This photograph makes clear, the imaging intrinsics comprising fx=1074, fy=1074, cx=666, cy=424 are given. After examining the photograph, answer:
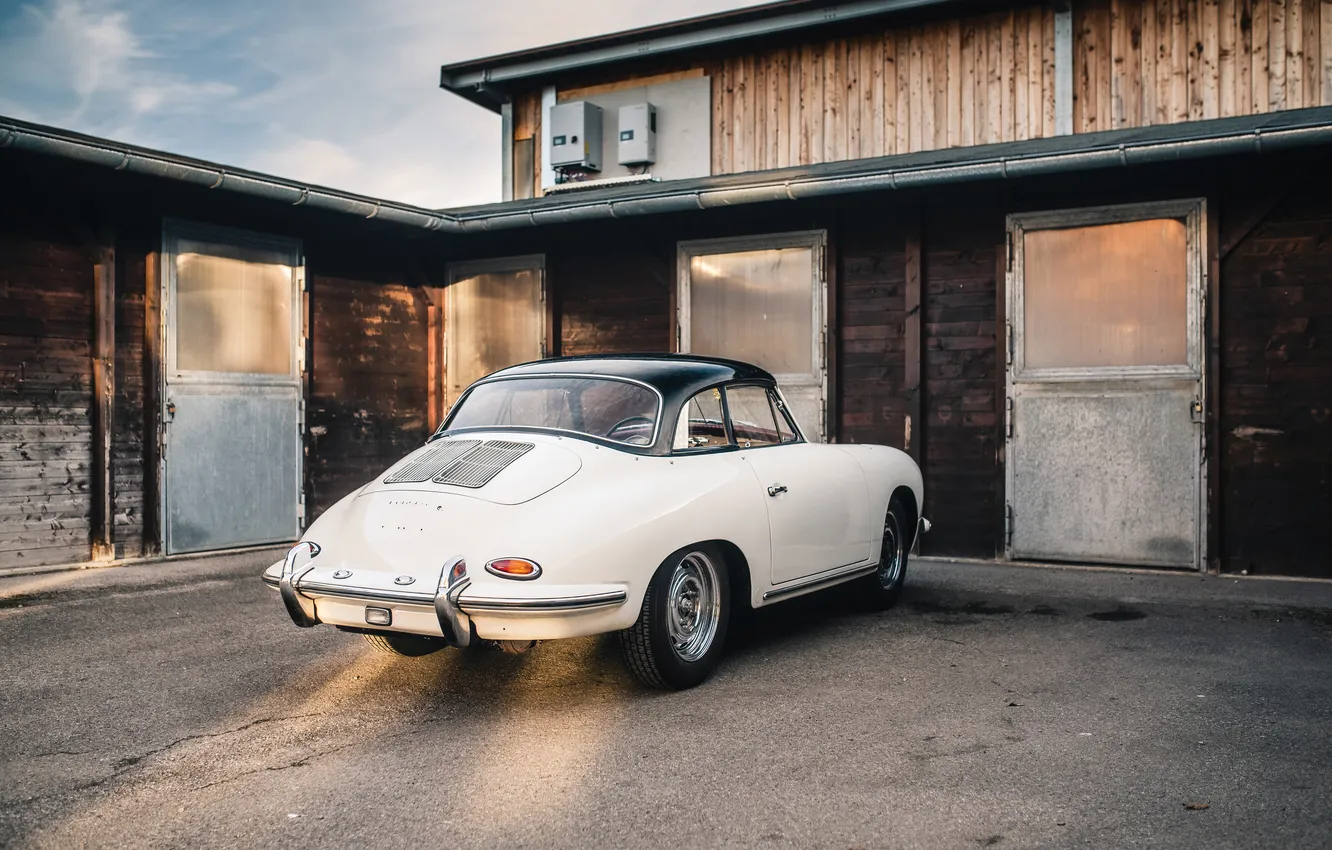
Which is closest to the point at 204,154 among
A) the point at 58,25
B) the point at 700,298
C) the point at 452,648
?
the point at 700,298

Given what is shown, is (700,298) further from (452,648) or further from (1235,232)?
(452,648)

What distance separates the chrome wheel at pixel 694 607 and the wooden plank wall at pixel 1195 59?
799 centimetres

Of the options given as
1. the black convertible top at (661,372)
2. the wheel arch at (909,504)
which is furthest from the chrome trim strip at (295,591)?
the wheel arch at (909,504)

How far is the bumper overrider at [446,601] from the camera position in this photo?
4301 millimetres

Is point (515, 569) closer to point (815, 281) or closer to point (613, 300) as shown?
point (815, 281)

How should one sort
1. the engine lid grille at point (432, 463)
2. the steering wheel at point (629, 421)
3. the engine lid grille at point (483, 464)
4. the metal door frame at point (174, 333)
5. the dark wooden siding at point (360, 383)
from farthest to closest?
the dark wooden siding at point (360, 383)
the metal door frame at point (174, 333)
the steering wheel at point (629, 421)
the engine lid grille at point (432, 463)
the engine lid grille at point (483, 464)

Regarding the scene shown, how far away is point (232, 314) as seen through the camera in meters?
10.4

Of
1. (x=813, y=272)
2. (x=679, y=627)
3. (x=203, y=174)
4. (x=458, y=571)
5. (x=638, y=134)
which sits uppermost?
(x=638, y=134)

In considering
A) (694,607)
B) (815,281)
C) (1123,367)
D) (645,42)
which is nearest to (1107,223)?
(1123,367)

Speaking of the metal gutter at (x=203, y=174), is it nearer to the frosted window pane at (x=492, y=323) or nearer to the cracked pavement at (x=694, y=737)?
the frosted window pane at (x=492, y=323)

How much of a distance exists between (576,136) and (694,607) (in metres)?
9.59

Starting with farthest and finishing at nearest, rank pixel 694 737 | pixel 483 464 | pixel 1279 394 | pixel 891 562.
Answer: pixel 1279 394 < pixel 891 562 < pixel 483 464 < pixel 694 737

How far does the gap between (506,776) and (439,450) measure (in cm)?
195

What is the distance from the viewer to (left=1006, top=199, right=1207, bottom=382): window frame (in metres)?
9.01
